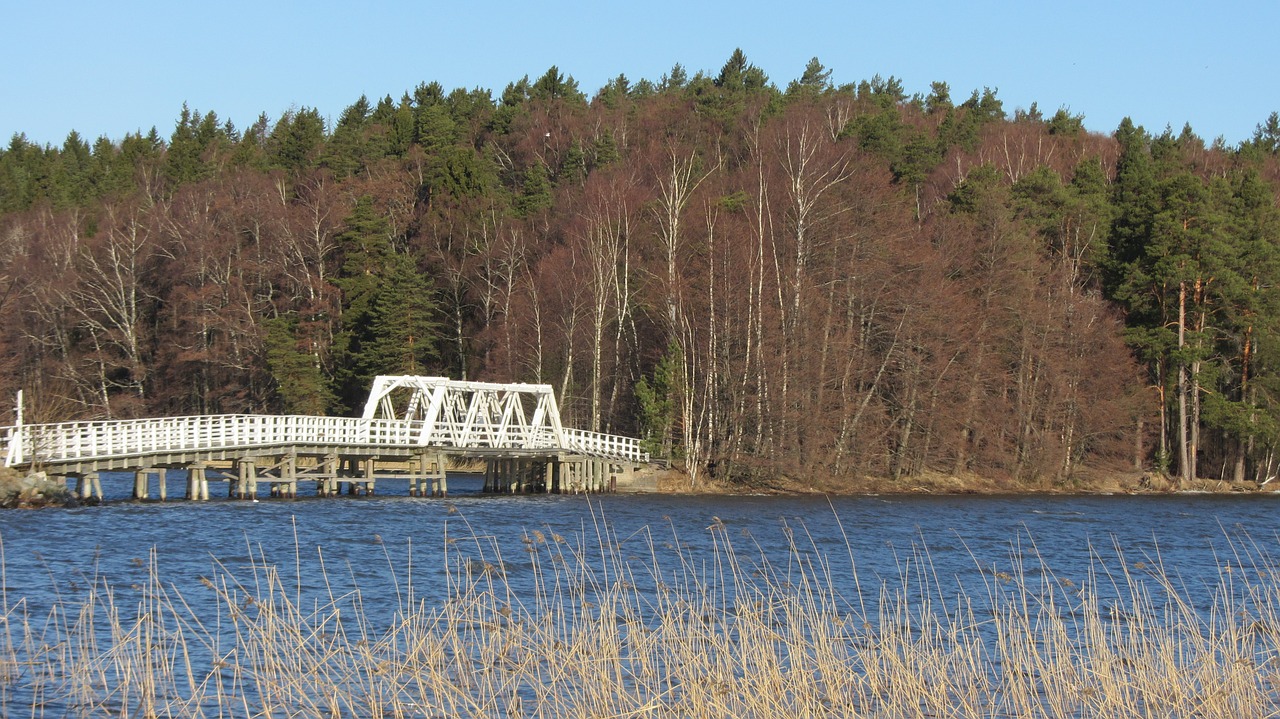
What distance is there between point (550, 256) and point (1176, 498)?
90.9 feet

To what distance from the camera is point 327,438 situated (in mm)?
42719

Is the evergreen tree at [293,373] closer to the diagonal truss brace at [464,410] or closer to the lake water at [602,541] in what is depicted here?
the diagonal truss brace at [464,410]

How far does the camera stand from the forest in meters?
51.6

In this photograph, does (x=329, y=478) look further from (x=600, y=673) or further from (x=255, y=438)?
(x=600, y=673)

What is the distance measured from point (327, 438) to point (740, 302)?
1597 centimetres

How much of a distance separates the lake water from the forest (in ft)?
19.6

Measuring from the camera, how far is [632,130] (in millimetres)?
89750

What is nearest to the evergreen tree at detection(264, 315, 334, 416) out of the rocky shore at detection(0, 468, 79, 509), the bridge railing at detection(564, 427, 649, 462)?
the bridge railing at detection(564, 427, 649, 462)

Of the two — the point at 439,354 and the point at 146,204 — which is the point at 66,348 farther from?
the point at 439,354

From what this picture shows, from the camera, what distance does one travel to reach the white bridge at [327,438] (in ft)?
117

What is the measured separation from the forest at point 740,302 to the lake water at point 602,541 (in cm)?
597

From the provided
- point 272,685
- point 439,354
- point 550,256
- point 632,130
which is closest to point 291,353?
point 439,354

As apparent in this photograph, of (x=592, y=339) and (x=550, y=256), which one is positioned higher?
(x=550, y=256)

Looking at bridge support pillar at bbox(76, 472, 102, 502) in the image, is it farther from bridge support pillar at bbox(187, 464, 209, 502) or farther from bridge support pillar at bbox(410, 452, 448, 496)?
bridge support pillar at bbox(410, 452, 448, 496)
